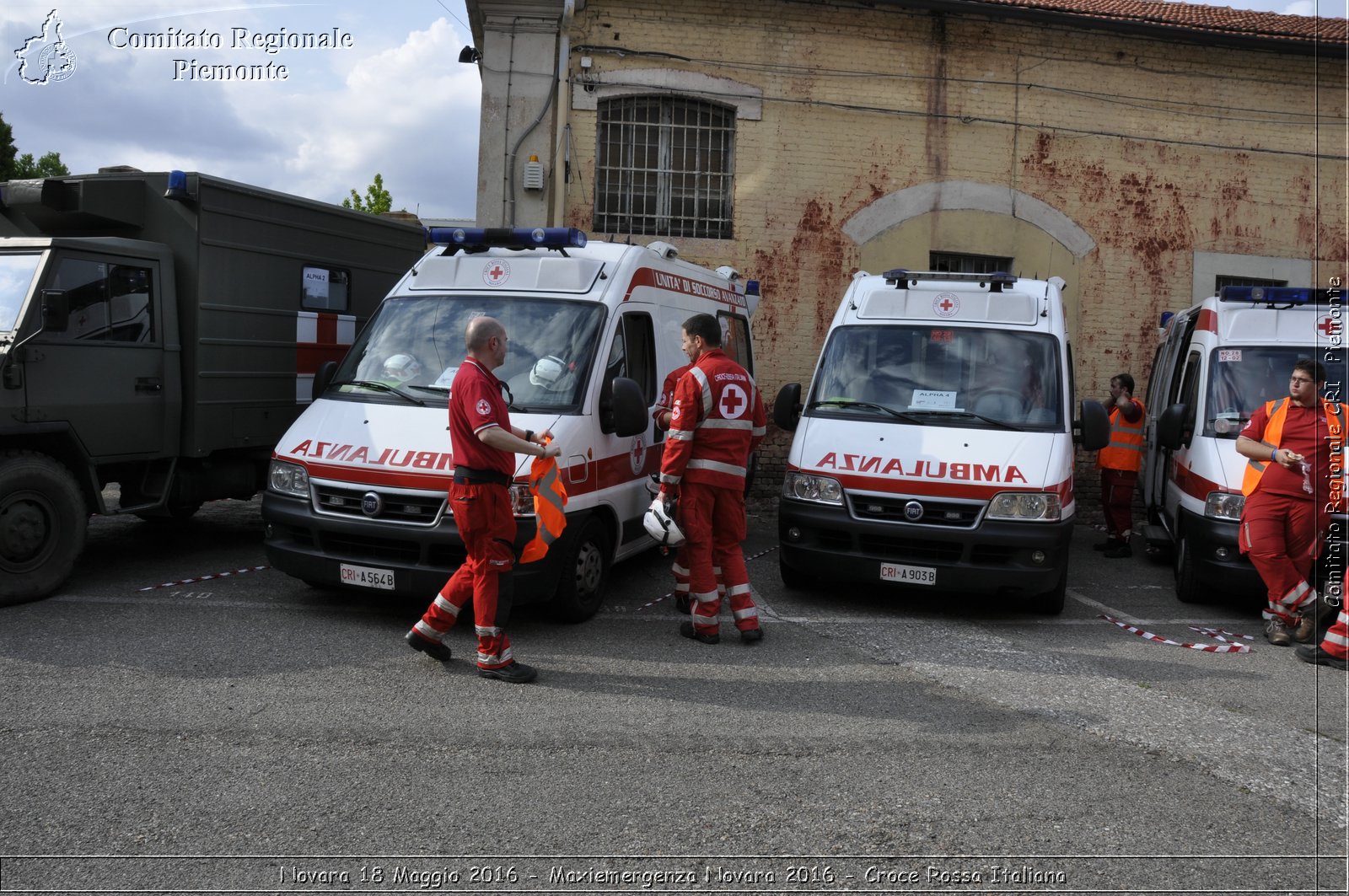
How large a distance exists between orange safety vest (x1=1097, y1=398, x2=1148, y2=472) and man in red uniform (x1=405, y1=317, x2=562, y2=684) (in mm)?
6894

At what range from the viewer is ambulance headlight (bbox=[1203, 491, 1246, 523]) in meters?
7.43

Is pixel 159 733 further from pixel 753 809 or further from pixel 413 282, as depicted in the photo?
pixel 413 282

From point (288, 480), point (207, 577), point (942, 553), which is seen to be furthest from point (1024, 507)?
point (207, 577)

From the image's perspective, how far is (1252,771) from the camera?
4566 millimetres

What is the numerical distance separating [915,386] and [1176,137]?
8.86m

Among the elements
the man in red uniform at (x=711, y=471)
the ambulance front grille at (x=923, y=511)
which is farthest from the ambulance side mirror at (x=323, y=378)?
the ambulance front grille at (x=923, y=511)

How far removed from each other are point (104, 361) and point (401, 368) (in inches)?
80.3

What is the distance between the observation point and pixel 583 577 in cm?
666

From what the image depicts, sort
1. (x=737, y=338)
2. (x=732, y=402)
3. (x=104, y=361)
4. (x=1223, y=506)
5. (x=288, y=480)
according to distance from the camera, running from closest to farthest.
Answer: (x=732, y=402) < (x=288, y=480) < (x=104, y=361) < (x=1223, y=506) < (x=737, y=338)

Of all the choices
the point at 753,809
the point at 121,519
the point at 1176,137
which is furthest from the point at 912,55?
the point at 753,809

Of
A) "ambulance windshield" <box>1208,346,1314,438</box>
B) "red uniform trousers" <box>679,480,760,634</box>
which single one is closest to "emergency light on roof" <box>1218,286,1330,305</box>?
"ambulance windshield" <box>1208,346,1314,438</box>

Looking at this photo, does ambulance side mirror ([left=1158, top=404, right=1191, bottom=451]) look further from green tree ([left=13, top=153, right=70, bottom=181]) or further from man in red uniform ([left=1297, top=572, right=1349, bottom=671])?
green tree ([left=13, top=153, right=70, bottom=181])

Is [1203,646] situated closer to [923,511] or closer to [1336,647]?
[1336,647]

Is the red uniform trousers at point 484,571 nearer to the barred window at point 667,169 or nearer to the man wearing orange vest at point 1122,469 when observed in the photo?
the man wearing orange vest at point 1122,469
